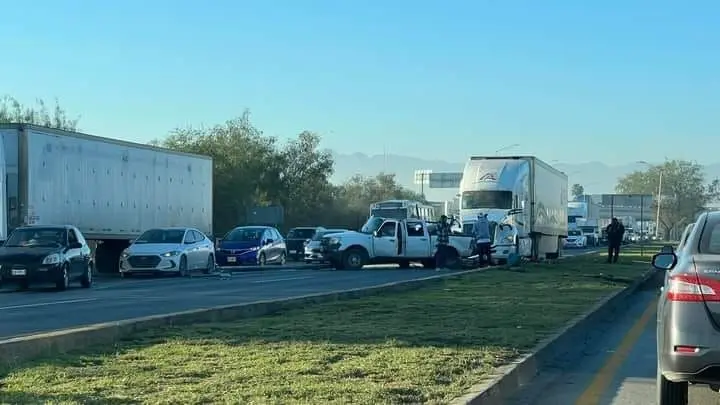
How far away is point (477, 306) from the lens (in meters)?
17.1

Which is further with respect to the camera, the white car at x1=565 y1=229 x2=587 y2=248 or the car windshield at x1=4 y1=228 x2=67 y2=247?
the white car at x1=565 y1=229 x2=587 y2=248

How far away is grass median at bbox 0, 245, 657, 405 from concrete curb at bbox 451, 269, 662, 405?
0.16 m

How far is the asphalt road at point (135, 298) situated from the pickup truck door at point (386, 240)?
24.0ft

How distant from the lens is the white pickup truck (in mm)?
36625

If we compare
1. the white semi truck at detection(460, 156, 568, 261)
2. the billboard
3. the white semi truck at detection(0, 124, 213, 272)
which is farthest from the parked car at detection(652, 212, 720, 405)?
the billboard

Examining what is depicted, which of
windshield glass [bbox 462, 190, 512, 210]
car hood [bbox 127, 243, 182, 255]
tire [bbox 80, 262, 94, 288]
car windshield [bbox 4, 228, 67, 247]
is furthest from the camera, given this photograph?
windshield glass [bbox 462, 190, 512, 210]

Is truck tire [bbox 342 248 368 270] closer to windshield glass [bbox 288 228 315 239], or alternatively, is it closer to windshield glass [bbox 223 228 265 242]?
windshield glass [bbox 223 228 265 242]

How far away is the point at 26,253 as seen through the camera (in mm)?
23672

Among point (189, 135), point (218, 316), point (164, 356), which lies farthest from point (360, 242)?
point (189, 135)

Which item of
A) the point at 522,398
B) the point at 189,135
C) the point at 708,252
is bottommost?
the point at 522,398

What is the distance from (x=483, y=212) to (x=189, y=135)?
3965cm

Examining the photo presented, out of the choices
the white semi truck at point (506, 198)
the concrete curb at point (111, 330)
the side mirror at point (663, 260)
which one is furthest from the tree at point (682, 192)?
the side mirror at point (663, 260)

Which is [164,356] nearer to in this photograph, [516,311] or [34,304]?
[516,311]

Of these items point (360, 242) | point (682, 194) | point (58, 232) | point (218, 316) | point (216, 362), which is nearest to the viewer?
point (216, 362)
